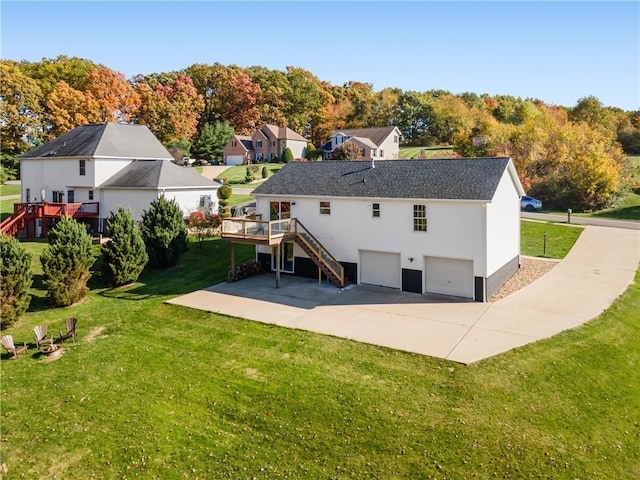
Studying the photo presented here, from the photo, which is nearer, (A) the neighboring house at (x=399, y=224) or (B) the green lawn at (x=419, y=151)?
(A) the neighboring house at (x=399, y=224)

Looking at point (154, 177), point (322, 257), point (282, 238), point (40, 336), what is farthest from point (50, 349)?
point (154, 177)

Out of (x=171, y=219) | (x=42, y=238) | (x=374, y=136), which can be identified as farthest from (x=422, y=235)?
(x=374, y=136)

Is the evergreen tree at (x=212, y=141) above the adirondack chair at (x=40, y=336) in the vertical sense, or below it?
above

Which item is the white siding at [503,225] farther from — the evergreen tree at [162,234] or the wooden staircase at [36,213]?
the wooden staircase at [36,213]

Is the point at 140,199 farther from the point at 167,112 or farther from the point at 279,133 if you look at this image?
the point at 279,133

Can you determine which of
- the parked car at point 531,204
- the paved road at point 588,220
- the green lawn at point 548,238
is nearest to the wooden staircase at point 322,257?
the green lawn at point 548,238

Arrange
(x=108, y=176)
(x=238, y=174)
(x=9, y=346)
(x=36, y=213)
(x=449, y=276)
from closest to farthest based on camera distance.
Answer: (x=9, y=346)
(x=449, y=276)
(x=36, y=213)
(x=108, y=176)
(x=238, y=174)

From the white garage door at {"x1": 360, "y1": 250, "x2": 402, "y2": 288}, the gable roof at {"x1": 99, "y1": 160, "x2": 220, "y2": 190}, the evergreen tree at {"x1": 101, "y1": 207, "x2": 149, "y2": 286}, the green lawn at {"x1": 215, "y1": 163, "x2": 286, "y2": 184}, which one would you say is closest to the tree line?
the green lawn at {"x1": 215, "y1": 163, "x2": 286, "y2": 184}
